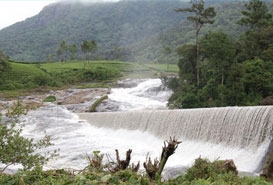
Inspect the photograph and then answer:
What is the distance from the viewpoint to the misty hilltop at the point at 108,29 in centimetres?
9138

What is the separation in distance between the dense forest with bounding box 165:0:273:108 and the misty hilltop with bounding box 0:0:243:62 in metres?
47.7

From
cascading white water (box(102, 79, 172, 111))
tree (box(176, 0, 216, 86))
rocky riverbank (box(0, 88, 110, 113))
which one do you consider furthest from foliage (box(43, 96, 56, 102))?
tree (box(176, 0, 216, 86))

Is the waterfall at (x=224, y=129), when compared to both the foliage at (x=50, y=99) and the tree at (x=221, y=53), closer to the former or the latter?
the tree at (x=221, y=53)

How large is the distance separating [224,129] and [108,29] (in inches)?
4992

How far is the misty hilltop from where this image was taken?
300 feet

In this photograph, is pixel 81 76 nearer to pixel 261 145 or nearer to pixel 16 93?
pixel 16 93

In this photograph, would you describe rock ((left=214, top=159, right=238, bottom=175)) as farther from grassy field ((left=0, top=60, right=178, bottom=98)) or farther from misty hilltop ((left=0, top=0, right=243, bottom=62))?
misty hilltop ((left=0, top=0, right=243, bottom=62))

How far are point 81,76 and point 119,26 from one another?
8991 centimetres

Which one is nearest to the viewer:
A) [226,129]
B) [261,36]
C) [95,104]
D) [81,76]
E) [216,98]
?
[226,129]

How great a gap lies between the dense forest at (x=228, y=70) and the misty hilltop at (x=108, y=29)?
156 ft

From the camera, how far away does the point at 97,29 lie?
13638 centimetres

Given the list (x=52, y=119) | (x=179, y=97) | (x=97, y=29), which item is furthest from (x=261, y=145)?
(x=97, y=29)

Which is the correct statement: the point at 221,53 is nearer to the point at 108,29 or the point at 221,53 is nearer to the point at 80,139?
the point at 80,139

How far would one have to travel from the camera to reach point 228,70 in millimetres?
23297
